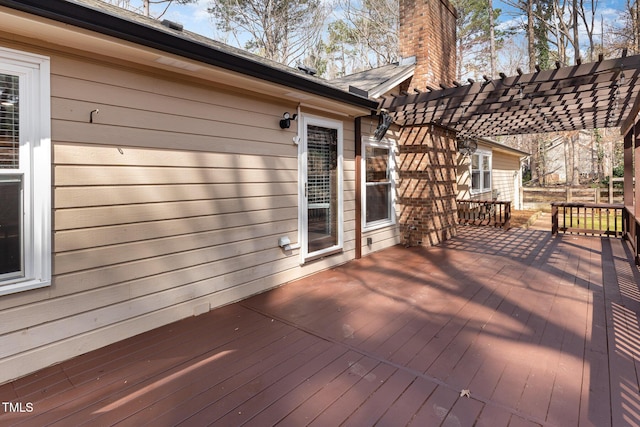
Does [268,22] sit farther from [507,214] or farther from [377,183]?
[507,214]

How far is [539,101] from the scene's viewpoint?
5074 mm

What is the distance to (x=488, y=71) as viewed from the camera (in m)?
20.8

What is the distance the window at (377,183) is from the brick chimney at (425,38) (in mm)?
1496

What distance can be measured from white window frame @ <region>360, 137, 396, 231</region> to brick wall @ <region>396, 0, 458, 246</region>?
0.21 metres

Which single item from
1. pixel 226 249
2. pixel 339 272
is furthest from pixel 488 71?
pixel 226 249

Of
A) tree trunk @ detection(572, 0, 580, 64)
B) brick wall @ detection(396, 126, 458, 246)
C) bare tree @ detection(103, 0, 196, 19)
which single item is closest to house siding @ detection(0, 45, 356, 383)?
brick wall @ detection(396, 126, 458, 246)

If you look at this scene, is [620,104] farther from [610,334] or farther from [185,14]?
[185,14]

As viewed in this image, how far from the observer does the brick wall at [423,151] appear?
20.7 feet

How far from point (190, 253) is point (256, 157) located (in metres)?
1.31

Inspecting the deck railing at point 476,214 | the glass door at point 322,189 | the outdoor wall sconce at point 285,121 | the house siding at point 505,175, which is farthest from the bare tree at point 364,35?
the outdoor wall sconce at point 285,121

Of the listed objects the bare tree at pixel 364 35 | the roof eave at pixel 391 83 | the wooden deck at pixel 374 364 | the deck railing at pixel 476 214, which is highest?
the bare tree at pixel 364 35

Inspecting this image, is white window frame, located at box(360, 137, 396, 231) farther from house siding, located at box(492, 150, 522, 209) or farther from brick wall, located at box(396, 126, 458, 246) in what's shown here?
house siding, located at box(492, 150, 522, 209)

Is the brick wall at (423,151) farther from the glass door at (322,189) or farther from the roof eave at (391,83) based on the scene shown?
the glass door at (322,189)

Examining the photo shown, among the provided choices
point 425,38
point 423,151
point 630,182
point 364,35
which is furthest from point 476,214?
point 364,35
